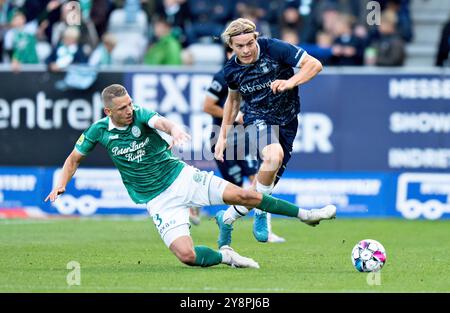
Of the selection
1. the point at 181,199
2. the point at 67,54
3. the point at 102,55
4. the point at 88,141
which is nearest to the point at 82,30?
the point at 102,55

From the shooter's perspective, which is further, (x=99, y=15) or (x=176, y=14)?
(x=99, y=15)

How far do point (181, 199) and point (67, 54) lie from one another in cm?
916

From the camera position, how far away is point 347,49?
68.5 feet

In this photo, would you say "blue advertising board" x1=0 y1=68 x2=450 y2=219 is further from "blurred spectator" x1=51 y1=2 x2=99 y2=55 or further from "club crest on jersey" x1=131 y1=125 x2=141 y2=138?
"club crest on jersey" x1=131 y1=125 x2=141 y2=138

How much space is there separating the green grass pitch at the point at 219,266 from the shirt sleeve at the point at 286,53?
218 centimetres

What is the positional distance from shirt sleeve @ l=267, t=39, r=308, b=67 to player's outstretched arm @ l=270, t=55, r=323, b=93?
0.29 feet

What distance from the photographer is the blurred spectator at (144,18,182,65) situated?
67.6ft

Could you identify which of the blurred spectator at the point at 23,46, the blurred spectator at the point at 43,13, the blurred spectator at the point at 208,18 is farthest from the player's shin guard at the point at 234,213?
the blurred spectator at the point at 43,13

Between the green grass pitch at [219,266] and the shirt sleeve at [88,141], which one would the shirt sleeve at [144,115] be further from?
the green grass pitch at [219,266]

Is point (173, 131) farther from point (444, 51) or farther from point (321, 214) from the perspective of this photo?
point (444, 51)

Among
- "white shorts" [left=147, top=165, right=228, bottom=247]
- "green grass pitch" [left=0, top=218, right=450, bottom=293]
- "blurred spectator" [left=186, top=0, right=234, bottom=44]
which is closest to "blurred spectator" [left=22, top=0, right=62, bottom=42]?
"blurred spectator" [left=186, top=0, right=234, bottom=44]

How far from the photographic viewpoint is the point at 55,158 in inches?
765

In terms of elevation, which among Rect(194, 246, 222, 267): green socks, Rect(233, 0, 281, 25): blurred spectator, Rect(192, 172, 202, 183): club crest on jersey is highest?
Rect(233, 0, 281, 25): blurred spectator

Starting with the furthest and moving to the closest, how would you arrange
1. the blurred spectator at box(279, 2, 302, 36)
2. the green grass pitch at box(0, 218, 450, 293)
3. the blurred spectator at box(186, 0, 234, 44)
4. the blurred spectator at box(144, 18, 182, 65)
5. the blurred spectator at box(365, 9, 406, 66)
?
the blurred spectator at box(186, 0, 234, 44)
the blurred spectator at box(279, 2, 302, 36)
the blurred spectator at box(144, 18, 182, 65)
the blurred spectator at box(365, 9, 406, 66)
the green grass pitch at box(0, 218, 450, 293)
